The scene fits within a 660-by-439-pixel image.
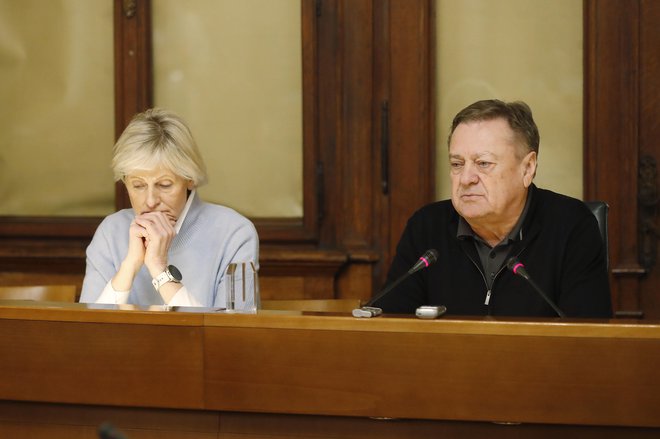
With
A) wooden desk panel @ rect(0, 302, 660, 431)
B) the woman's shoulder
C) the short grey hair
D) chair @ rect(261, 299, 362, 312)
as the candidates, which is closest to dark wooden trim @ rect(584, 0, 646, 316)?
the short grey hair

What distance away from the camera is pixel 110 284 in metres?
3.05

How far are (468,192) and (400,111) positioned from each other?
1.42 metres

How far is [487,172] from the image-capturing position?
2846mm

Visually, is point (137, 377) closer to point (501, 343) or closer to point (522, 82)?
point (501, 343)

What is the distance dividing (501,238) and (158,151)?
1.03 meters

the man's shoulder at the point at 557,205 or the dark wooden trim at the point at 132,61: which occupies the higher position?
the dark wooden trim at the point at 132,61

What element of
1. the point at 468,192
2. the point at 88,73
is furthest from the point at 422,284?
the point at 88,73

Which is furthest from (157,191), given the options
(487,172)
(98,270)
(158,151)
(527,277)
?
(527,277)

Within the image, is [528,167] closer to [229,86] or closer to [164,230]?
[164,230]

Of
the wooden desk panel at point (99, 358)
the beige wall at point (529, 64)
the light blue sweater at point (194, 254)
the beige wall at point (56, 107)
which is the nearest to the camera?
the wooden desk panel at point (99, 358)

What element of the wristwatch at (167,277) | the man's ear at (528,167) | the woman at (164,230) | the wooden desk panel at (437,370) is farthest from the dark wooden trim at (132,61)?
the wooden desk panel at (437,370)

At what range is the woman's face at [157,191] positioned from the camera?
3166 mm

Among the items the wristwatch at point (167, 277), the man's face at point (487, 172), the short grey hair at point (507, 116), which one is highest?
the short grey hair at point (507, 116)

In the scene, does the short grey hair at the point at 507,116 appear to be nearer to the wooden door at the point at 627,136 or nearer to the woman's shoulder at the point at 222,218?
the woman's shoulder at the point at 222,218
